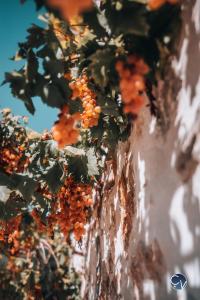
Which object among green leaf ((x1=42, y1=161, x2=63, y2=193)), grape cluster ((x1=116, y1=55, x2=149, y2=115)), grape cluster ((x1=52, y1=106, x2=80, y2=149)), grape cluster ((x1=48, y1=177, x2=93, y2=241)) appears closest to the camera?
grape cluster ((x1=116, y1=55, x2=149, y2=115))

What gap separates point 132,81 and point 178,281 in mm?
1075

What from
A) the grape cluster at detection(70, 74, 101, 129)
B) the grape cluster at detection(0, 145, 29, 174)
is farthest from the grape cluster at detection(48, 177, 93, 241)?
the grape cluster at detection(70, 74, 101, 129)

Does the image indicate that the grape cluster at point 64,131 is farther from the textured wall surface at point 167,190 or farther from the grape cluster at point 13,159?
the grape cluster at point 13,159

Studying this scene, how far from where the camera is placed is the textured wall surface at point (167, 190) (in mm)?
1780

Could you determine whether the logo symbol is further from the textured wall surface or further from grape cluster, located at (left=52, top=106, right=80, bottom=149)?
grape cluster, located at (left=52, top=106, right=80, bottom=149)

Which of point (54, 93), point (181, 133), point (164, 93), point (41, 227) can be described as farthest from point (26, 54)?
point (41, 227)

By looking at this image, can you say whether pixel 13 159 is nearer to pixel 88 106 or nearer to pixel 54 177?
pixel 54 177

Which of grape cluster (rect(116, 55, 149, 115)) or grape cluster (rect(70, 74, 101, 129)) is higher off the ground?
grape cluster (rect(70, 74, 101, 129))

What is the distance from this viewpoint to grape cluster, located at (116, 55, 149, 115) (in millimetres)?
1722

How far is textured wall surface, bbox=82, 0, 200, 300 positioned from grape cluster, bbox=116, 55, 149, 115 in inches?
11.7

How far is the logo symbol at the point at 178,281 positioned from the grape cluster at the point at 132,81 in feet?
2.94

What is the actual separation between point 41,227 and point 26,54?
8.54 feet

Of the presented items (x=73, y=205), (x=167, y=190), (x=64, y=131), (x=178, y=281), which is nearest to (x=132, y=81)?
(x=64, y=131)

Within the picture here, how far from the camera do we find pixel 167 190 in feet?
6.72
